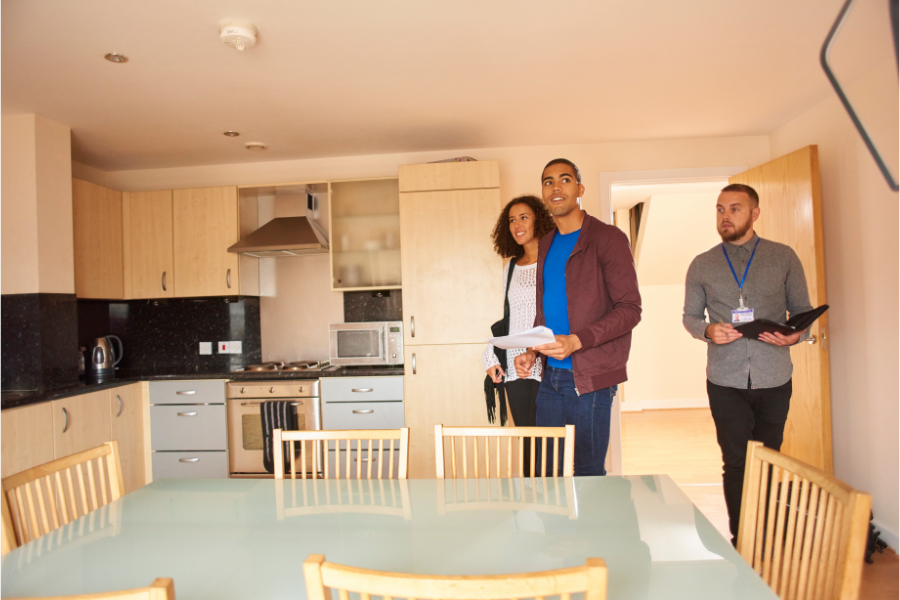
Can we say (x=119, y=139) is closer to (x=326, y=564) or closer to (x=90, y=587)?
(x=90, y=587)

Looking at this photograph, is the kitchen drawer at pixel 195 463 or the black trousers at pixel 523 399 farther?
the kitchen drawer at pixel 195 463

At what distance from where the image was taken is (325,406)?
3541 mm

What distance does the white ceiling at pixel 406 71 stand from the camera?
212 cm

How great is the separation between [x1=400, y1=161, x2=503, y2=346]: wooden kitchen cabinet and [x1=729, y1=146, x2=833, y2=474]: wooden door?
1659 mm

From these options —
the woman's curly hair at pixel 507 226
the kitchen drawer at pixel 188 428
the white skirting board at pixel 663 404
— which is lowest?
the white skirting board at pixel 663 404

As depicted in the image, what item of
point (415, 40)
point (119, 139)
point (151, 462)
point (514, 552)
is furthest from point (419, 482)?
point (119, 139)

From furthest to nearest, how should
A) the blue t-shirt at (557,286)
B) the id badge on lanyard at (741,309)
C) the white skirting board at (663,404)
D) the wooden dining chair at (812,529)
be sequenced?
the white skirting board at (663,404) → the id badge on lanyard at (741,309) → the blue t-shirt at (557,286) → the wooden dining chair at (812,529)

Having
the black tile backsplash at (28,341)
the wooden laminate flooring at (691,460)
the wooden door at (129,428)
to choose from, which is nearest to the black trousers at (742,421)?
the wooden laminate flooring at (691,460)

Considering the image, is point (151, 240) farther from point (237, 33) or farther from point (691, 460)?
point (691, 460)

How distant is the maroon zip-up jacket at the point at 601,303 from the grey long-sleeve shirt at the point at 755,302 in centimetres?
64

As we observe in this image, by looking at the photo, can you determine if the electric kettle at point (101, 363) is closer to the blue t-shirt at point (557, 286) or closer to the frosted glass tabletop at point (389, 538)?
the frosted glass tabletop at point (389, 538)

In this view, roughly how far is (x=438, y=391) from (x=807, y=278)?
7.21ft

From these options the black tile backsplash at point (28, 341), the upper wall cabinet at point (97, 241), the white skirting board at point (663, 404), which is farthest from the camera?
the white skirting board at point (663, 404)

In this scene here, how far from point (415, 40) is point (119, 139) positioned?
217 cm
